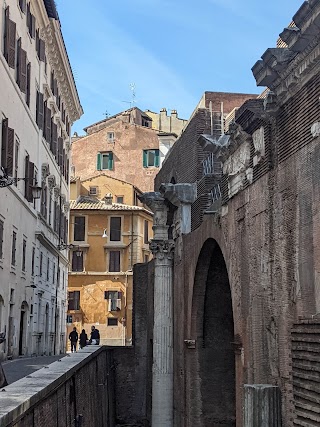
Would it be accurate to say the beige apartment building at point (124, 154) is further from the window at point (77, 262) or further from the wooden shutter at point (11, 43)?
the wooden shutter at point (11, 43)

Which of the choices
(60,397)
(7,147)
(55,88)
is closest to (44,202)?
(55,88)

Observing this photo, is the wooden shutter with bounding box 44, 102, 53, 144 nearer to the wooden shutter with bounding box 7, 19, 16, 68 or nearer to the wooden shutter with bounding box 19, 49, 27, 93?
the wooden shutter with bounding box 19, 49, 27, 93

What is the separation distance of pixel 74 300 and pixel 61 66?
14.3m

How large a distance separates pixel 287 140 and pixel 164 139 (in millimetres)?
34087

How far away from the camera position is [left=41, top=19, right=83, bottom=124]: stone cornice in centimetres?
2538

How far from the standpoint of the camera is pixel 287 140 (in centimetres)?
834

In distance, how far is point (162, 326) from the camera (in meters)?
16.0

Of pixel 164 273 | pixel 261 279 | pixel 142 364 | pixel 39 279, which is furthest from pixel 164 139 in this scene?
pixel 261 279

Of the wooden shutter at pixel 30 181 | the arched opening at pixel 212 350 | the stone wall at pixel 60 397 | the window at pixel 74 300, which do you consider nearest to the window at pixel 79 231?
the window at pixel 74 300

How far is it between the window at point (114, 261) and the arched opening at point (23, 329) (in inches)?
638

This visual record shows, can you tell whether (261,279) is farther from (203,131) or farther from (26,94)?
(26,94)

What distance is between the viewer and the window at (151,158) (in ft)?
144

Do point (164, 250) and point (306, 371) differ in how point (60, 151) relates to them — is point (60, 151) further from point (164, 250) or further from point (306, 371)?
point (306, 371)

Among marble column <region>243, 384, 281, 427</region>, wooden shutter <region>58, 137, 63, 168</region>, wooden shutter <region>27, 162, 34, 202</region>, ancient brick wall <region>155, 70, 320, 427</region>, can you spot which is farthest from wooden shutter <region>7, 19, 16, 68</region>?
marble column <region>243, 384, 281, 427</region>
